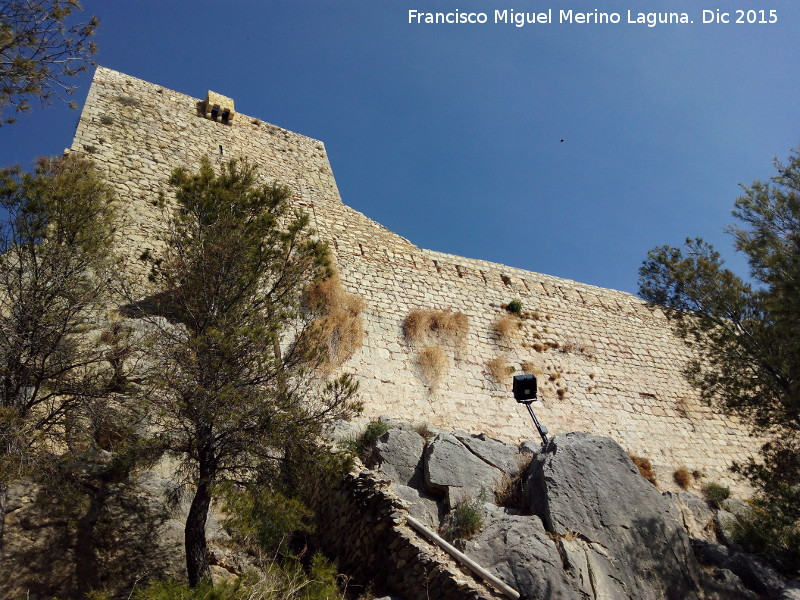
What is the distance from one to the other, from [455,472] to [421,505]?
868mm

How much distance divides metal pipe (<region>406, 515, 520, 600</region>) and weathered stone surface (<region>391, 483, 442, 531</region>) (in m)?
0.39

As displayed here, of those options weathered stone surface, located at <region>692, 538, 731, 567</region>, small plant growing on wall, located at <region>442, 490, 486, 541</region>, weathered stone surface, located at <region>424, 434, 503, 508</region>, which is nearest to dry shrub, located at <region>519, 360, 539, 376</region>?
weathered stone surface, located at <region>424, 434, 503, 508</region>

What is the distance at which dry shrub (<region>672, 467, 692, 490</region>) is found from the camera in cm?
1262

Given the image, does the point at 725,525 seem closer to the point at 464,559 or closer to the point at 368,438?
the point at 464,559

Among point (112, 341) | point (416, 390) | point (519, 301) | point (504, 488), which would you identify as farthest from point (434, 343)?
point (112, 341)

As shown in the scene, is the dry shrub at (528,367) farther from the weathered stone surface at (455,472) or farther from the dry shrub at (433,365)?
the weathered stone surface at (455,472)

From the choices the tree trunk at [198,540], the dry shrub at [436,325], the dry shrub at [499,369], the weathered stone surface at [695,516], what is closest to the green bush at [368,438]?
the tree trunk at [198,540]

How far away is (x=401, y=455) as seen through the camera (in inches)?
336

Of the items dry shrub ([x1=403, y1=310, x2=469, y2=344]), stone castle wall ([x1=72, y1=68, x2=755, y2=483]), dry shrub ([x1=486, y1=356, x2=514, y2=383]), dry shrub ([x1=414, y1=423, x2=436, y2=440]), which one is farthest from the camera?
dry shrub ([x1=486, y1=356, x2=514, y2=383])

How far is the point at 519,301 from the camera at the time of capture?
48.8ft

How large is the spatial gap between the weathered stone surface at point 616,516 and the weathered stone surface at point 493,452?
552 millimetres

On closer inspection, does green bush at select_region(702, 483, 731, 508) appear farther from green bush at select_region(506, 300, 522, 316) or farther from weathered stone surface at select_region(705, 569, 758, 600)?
green bush at select_region(506, 300, 522, 316)

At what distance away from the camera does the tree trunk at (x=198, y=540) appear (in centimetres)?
570

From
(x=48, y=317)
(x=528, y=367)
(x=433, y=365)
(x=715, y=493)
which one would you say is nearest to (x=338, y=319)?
(x=433, y=365)
